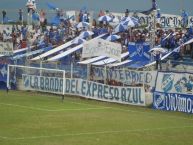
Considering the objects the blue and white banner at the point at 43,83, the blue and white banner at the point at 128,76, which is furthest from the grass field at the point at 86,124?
the blue and white banner at the point at 128,76

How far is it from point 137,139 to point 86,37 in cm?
3028

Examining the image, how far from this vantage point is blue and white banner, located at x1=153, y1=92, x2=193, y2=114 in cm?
3025

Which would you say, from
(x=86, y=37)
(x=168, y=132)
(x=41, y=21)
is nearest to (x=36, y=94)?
(x=86, y=37)

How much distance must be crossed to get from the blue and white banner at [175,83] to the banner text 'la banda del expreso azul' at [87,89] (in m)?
1.22

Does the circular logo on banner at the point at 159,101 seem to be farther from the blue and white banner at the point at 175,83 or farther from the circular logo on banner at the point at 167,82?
the circular logo on banner at the point at 167,82

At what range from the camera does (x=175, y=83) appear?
103 ft

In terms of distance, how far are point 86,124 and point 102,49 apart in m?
15.5

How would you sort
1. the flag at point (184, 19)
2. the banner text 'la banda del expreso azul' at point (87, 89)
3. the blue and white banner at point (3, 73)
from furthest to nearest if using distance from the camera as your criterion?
the flag at point (184, 19)
the blue and white banner at point (3, 73)
the banner text 'la banda del expreso azul' at point (87, 89)

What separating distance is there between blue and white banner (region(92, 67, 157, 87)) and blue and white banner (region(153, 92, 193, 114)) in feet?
7.04

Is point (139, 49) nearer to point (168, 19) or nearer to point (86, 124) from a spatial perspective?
point (168, 19)

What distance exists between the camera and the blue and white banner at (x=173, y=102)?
3025 centimetres

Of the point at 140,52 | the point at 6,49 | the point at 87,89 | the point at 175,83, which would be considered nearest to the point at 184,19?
the point at 140,52

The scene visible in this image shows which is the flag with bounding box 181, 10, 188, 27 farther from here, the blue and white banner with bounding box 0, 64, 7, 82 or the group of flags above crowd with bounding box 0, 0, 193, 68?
the blue and white banner with bounding box 0, 64, 7, 82

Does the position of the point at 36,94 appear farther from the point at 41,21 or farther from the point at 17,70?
the point at 41,21
